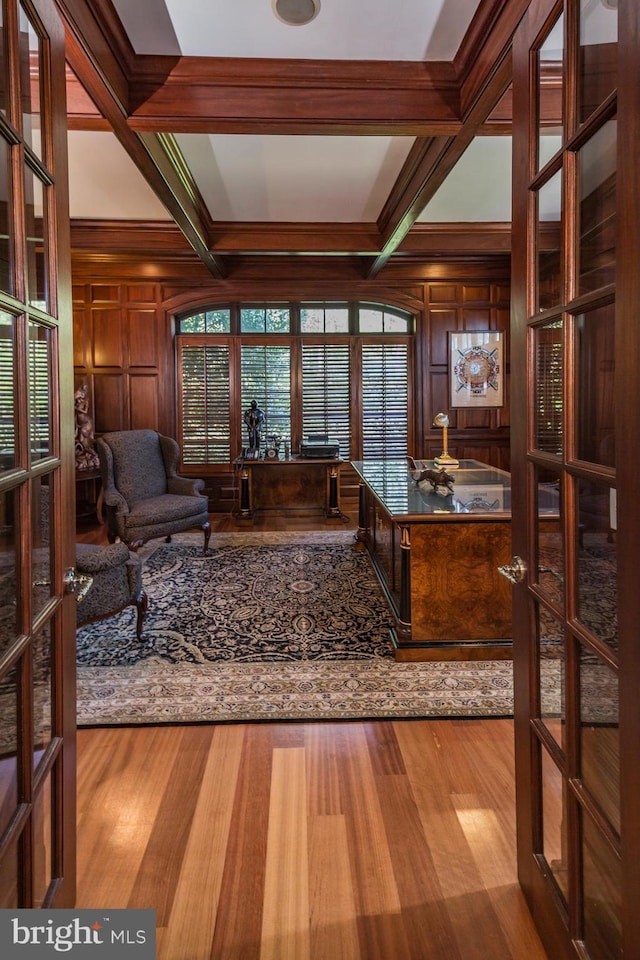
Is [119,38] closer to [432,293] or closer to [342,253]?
[342,253]

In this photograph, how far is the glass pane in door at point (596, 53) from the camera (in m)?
0.95

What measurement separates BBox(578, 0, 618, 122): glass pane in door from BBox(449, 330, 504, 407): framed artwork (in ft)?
20.4

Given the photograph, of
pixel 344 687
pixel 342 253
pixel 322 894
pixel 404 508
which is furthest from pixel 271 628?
pixel 342 253

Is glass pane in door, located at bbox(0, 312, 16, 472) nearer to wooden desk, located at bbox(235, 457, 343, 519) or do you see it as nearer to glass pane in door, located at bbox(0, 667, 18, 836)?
glass pane in door, located at bbox(0, 667, 18, 836)

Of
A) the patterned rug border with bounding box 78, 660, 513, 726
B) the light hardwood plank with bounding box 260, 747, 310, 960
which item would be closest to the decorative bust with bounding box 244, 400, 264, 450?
the patterned rug border with bounding box 78, 660, 513, 726

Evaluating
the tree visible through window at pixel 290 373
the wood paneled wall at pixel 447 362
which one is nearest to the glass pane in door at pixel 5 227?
the tree visible through window at pixel 290 373

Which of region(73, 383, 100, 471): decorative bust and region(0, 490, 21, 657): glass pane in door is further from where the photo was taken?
region(73, 383, 100, 471): decorative bust

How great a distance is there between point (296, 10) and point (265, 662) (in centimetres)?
283

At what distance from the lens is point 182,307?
6.91 meters

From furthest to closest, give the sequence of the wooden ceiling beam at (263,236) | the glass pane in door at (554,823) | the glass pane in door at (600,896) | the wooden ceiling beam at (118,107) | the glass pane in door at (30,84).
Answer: the wooden ceiling beam at (263,236)
the wooden ceiling beam at (118,107)
the glass pane in door at (554,823)
the glass pane in door at (30,84)
the glass pane in door at (600,896)

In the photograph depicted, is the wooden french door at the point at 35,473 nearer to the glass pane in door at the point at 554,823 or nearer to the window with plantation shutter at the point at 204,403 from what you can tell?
the glass pane in door at the point at 554,823

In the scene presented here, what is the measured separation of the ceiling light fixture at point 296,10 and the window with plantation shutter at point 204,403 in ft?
16.5

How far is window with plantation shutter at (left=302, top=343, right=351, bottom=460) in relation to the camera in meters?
7.13

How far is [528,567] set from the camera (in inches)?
54.4
